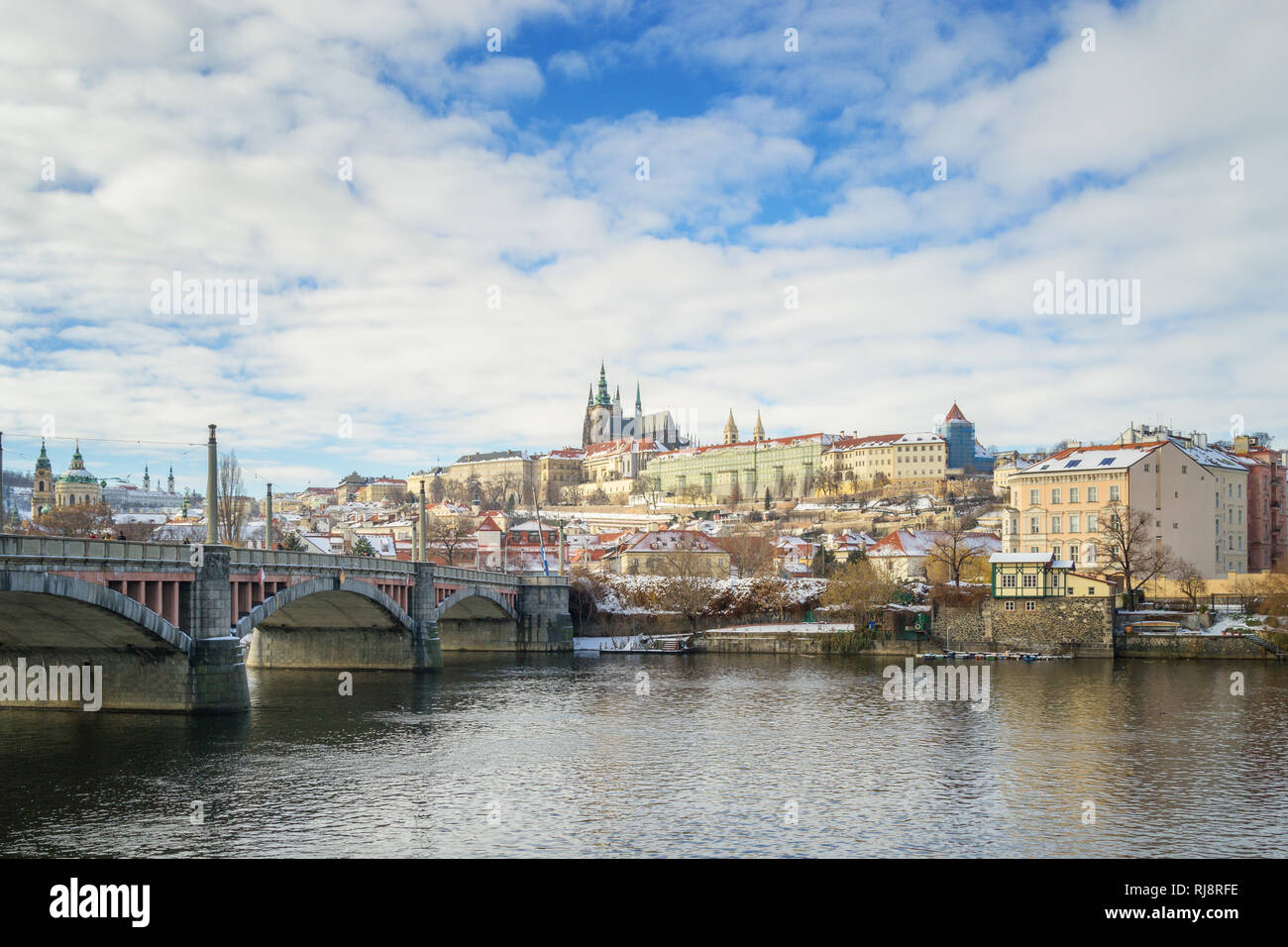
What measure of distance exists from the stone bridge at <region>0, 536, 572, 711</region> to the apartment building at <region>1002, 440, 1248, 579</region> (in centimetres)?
4306

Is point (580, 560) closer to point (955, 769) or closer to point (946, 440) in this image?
point (955, 769)

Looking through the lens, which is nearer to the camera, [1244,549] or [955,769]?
[955,769]

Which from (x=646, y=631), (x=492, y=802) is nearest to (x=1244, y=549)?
(x=646, y=631)

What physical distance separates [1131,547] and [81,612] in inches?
2337

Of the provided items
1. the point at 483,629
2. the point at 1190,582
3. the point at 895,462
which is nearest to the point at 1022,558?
the point at 1190,582

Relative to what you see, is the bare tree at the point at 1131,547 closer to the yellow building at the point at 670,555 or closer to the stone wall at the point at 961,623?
the stone wall at the point at 961,623

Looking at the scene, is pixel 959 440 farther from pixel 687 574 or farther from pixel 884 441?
pixel 687 574

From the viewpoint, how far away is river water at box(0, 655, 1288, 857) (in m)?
22.3

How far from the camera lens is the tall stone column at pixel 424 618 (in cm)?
5300

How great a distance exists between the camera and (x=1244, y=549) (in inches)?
3000

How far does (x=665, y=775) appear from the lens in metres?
28.4

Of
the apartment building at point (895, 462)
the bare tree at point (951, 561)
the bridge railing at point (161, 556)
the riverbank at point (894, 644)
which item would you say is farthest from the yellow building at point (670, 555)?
the apartment building at point (895, 462)

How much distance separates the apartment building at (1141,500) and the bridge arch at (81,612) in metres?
57.4
